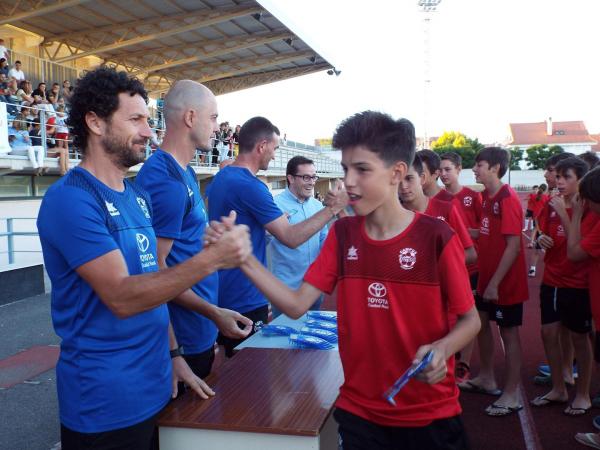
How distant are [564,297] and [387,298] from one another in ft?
10.1

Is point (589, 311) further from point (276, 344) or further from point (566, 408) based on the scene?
point (276, 344)

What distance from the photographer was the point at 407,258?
192 centimetres

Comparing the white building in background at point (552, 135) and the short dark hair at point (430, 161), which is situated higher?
the white building in background at point (552, 135)

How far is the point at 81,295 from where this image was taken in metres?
1.87

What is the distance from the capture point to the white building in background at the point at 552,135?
92750 millimetres

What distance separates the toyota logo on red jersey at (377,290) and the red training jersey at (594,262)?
2.42 metres

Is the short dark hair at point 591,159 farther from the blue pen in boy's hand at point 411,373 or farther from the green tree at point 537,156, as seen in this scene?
the green tree at point 537,156

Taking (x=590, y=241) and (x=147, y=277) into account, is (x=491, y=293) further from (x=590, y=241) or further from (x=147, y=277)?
(x=147, y=277)

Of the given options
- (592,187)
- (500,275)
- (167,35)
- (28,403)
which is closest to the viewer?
(592,187)

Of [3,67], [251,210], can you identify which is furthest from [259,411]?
[3,67]

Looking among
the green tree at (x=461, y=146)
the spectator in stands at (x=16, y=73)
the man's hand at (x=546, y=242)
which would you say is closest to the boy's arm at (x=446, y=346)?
the man's hand at (x=546, y=242)

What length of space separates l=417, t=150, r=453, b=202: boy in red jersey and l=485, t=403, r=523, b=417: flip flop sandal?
1.82 m

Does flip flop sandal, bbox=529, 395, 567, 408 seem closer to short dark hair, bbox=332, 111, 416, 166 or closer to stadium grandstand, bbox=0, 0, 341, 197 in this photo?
short dark hair, bbox=332, 111, 416, 166

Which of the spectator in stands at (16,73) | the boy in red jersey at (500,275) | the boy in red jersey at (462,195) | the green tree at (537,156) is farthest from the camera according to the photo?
the green tree at (537,156)
